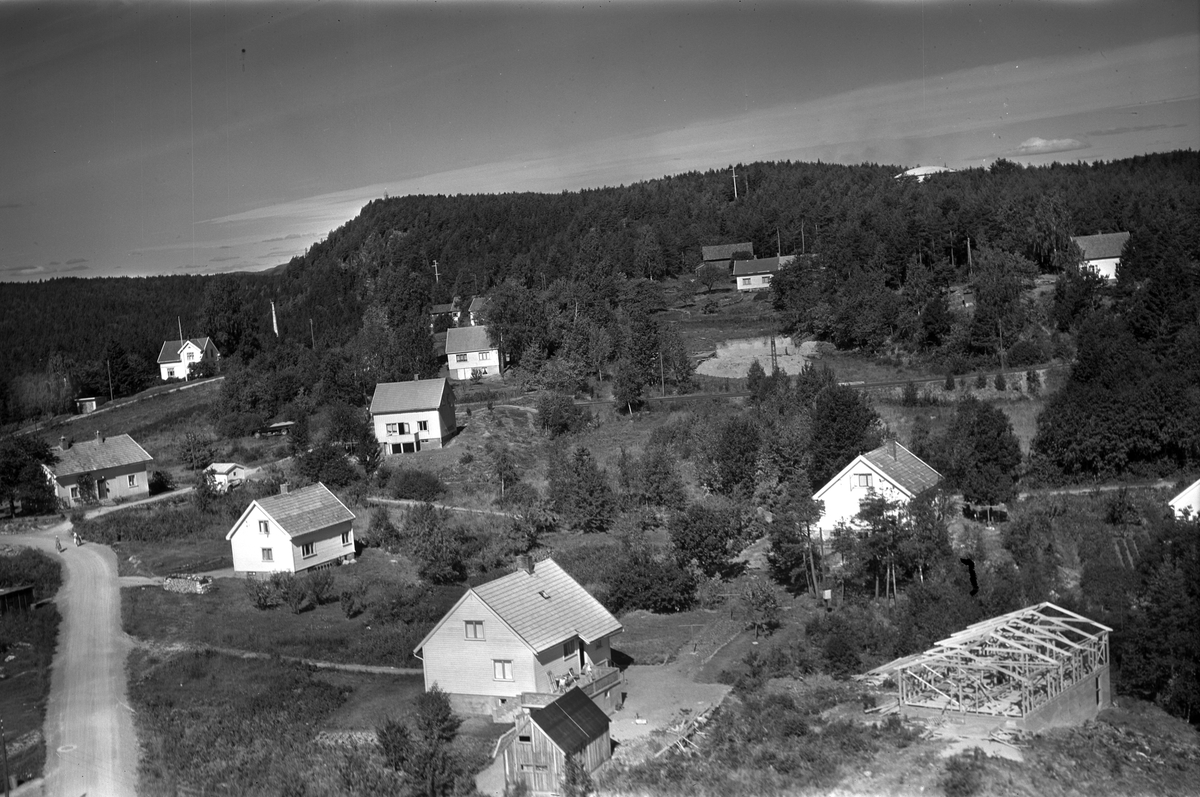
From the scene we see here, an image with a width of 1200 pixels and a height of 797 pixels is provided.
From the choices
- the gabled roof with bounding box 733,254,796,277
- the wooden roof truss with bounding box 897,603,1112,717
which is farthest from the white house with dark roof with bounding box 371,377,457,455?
the gabled roof with bounding box 733,254,796,277

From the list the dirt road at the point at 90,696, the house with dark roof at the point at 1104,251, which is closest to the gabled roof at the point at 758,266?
the house with dark roof at the point at 1104,251

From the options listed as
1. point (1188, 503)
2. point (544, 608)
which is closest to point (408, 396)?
point (544, 608)

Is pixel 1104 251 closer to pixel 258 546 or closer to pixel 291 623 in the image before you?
pixel 258 546

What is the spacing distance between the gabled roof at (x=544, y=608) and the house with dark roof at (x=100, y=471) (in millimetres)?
23953

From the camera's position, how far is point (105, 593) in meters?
26.7

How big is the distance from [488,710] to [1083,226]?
5346 cm

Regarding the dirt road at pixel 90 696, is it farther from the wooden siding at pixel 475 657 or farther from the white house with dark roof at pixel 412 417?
the white house with dark roof at pixel 412 417

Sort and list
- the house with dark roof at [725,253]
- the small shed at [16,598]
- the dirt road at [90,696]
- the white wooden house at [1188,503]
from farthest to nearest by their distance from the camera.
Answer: the house with dark roof at [725,253] → the small shed at [16,598] → the white wooden house at [1188,503] → the dirt road at [90,696]

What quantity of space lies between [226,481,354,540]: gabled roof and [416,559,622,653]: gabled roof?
37.2 ft

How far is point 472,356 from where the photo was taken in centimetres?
5478

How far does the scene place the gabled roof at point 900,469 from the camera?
28.2 meters

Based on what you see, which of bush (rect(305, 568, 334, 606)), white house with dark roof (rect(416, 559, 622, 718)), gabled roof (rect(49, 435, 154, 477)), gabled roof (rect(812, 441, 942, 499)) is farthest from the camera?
gabled roof (rect(49, 435, 154, 477))

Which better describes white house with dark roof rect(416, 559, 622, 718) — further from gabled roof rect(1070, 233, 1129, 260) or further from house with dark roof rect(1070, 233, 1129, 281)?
gabled roof rect(1070, 233, 1129, 260)

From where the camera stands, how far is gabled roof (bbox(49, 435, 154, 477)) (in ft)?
125
